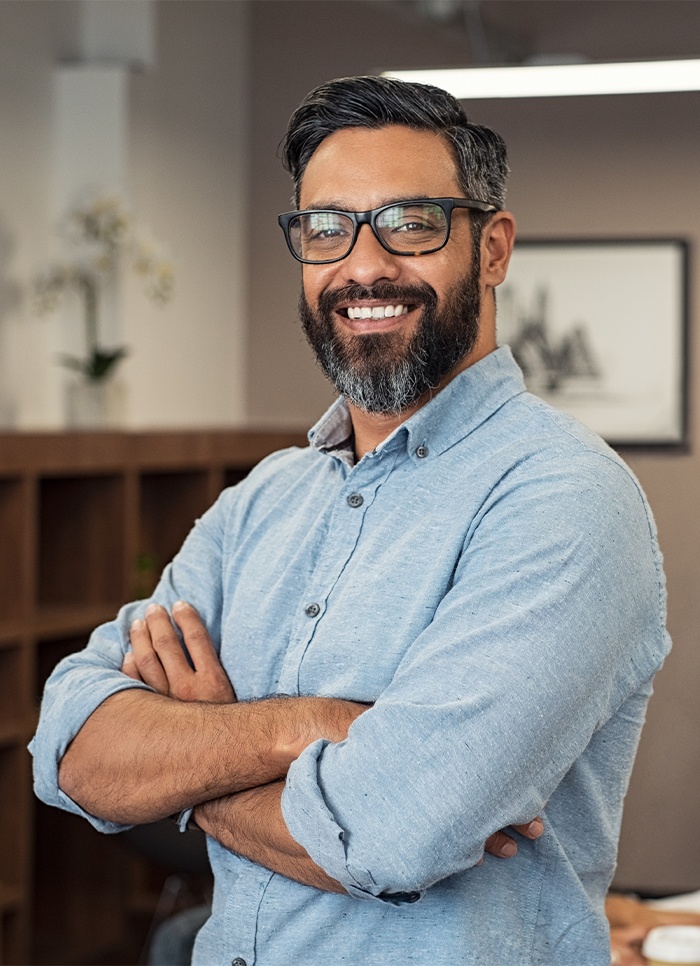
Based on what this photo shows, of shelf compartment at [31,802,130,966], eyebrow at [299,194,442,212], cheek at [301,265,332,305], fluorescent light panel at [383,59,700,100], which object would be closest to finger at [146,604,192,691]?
cheek at [301,265,332,305]

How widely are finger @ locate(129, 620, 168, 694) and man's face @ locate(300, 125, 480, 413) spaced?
412mm

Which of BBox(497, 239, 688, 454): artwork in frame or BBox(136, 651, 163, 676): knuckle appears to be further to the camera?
BBox(497, 239, 688, 454): artwork in frame

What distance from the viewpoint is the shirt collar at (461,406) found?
153cm

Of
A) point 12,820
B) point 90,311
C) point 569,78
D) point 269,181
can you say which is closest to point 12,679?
point 12,820

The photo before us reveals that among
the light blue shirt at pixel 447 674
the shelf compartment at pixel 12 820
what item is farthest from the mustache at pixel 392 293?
the shelf compartment at pixel 12 820

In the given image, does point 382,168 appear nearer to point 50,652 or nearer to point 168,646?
point 168,646

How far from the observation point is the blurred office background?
3541 millimetres

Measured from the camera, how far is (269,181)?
4.84m

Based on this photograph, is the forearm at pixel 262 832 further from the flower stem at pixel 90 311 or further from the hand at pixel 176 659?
the flower stem at pixel 90 311

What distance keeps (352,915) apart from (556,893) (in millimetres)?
219

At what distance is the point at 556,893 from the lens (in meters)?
1.41

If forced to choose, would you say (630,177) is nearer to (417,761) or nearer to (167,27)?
(167,27)

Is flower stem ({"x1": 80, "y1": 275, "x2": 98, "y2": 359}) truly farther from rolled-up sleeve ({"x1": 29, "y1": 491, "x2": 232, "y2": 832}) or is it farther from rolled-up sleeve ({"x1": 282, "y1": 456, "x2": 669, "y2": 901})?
rolled-up sleeve ({"x1": 282, "y1": 456, "x2": 669, "y2": 901})

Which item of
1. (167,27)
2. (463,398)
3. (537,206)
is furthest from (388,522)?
(167,27)
